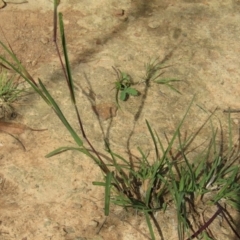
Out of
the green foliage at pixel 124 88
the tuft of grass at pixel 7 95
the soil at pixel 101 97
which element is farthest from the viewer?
the green foliage at pixel 124 88

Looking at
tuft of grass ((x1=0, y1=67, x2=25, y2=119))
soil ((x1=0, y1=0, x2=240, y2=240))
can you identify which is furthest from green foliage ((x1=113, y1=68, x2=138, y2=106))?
tuft of grass ((x1=0, y1=67, x2=25, y2=119))

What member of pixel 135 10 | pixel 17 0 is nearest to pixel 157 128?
pixel 135 10

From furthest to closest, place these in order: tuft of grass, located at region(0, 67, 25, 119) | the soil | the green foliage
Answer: the green foliage
tuft of grass, located at region(0, 67, 25, 119)
the soil

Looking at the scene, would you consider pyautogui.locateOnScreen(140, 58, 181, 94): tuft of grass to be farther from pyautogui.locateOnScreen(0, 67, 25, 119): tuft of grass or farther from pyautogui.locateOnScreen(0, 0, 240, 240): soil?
pyautogui.locateOnScreen(0, 67, 25, 119): tuft of grass

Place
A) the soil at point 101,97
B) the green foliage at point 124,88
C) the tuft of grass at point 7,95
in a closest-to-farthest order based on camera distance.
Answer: the soil at point 101,97 → the tuft of grass at point 7,95 → the green foliage at point 124,88

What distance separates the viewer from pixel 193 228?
1.89 m

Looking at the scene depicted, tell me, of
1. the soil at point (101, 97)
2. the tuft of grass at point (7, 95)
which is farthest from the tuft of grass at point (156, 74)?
the tuft of grass at point (7, 95)

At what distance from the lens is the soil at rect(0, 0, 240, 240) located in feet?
6.21

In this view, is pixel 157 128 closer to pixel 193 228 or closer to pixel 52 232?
pixel 193 228

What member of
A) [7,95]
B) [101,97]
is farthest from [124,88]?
[7,95]

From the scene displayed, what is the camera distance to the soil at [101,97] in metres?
1.89

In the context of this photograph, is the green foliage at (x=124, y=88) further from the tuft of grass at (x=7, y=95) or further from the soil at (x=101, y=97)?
the tuft of grass at (x=7, y=95)

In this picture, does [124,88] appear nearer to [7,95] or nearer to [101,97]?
[101,97]

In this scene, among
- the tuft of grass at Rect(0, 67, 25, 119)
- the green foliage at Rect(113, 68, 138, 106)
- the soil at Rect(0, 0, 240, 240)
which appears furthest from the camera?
the green foliage at Rect(113, 68, 138, 106)
